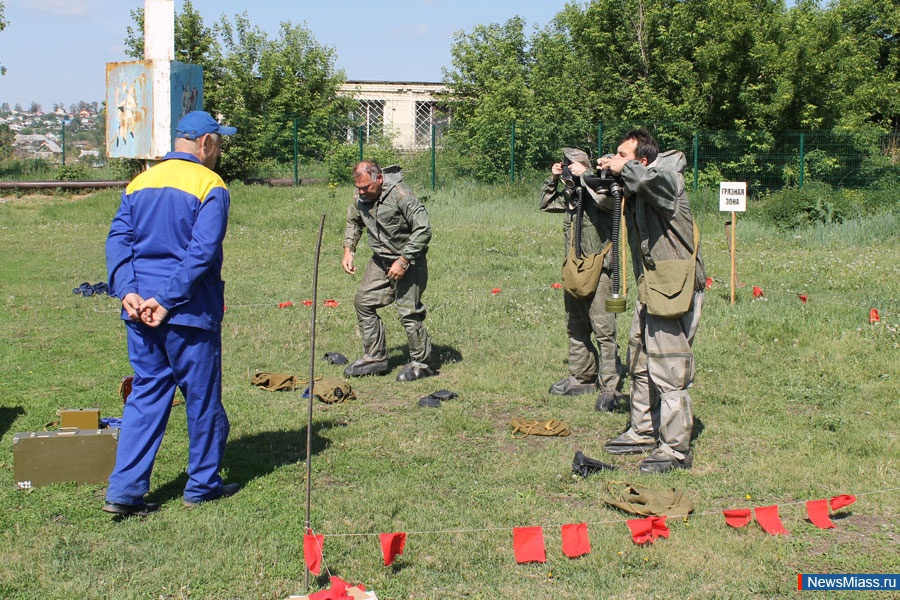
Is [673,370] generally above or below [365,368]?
above

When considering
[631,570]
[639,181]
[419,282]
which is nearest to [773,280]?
[419,282]

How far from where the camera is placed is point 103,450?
5469mm

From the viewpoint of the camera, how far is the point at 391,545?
4363 millimetres

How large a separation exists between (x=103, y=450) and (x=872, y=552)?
4.39 meters

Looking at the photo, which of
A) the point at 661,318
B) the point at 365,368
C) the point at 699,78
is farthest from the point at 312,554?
the point at 699,78

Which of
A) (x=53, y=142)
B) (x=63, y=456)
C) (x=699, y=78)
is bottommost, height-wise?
(x=63, y=456)

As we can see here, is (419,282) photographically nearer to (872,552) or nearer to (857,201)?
(872,552)

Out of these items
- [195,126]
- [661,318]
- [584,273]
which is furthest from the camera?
[584,273]

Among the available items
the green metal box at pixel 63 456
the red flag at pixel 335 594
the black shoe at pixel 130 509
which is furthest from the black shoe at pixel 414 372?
the red flag at pixel 335 594

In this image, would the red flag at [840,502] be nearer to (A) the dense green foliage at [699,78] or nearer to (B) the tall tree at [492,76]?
(A) the dense green foliage at [699,78]

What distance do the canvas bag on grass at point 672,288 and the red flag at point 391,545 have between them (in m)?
2.25

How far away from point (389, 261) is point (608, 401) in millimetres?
2423

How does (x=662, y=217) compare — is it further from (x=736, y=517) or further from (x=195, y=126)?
→ (x=195, y=126)

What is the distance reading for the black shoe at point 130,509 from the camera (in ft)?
16.0
